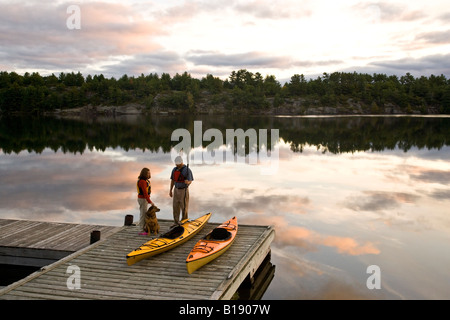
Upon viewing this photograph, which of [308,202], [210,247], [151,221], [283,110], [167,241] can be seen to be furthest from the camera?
[283,110]

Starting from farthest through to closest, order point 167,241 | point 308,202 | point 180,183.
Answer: point 308,202 < point 180,183 < point 167,241

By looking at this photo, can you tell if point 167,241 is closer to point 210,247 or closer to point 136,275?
point 210,247

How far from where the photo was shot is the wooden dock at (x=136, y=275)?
9969 mm

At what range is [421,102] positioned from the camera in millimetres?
186000

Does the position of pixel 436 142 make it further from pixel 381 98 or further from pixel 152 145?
pixel 381 98

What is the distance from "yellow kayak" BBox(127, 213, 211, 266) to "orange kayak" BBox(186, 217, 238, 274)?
0.91 metres

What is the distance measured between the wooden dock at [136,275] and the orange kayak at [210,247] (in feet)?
0.68

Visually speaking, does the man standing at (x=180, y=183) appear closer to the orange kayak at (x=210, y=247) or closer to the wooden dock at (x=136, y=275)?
the wooden dock at (x=136, y=275)

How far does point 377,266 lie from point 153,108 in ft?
583

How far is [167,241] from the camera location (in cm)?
1280

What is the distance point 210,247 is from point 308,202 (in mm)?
12493

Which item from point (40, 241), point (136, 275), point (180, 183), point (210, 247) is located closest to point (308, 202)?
point (180, 183)
